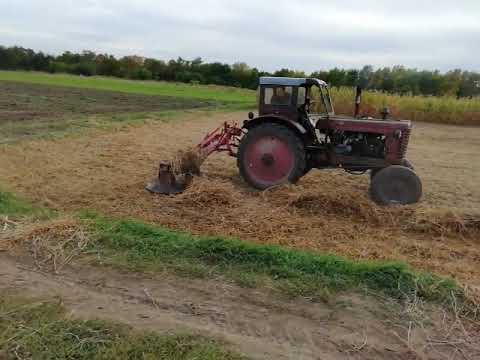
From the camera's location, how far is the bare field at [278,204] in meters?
5.28

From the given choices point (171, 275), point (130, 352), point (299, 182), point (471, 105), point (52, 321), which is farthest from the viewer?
point (471, 105)

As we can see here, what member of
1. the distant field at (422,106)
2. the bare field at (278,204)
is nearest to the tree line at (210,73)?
the distant field at (422,106)

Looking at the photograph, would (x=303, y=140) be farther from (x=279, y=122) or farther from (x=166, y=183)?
(x=166, y=183)

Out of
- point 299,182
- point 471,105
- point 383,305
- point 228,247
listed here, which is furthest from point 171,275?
point 471,105

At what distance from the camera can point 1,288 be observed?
3.86 metres

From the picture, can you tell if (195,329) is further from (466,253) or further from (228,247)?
(466,253)

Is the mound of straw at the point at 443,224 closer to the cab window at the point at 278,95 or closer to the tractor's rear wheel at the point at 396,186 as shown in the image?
the tractor's rear wheel at the point at 396,186

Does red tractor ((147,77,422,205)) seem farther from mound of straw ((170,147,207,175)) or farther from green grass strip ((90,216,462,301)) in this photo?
green grass strip ((90,216,462,301))

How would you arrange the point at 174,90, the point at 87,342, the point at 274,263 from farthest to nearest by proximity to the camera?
the point at 174,90, the point at 274,263, the point at 87,342

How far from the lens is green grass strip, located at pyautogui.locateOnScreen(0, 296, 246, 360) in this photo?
300 centimetres

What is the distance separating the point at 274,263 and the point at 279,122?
11.7ft

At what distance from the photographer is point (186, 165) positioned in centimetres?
790

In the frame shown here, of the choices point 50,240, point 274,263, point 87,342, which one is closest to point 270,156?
point 274,263

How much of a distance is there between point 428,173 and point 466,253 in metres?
5.08
